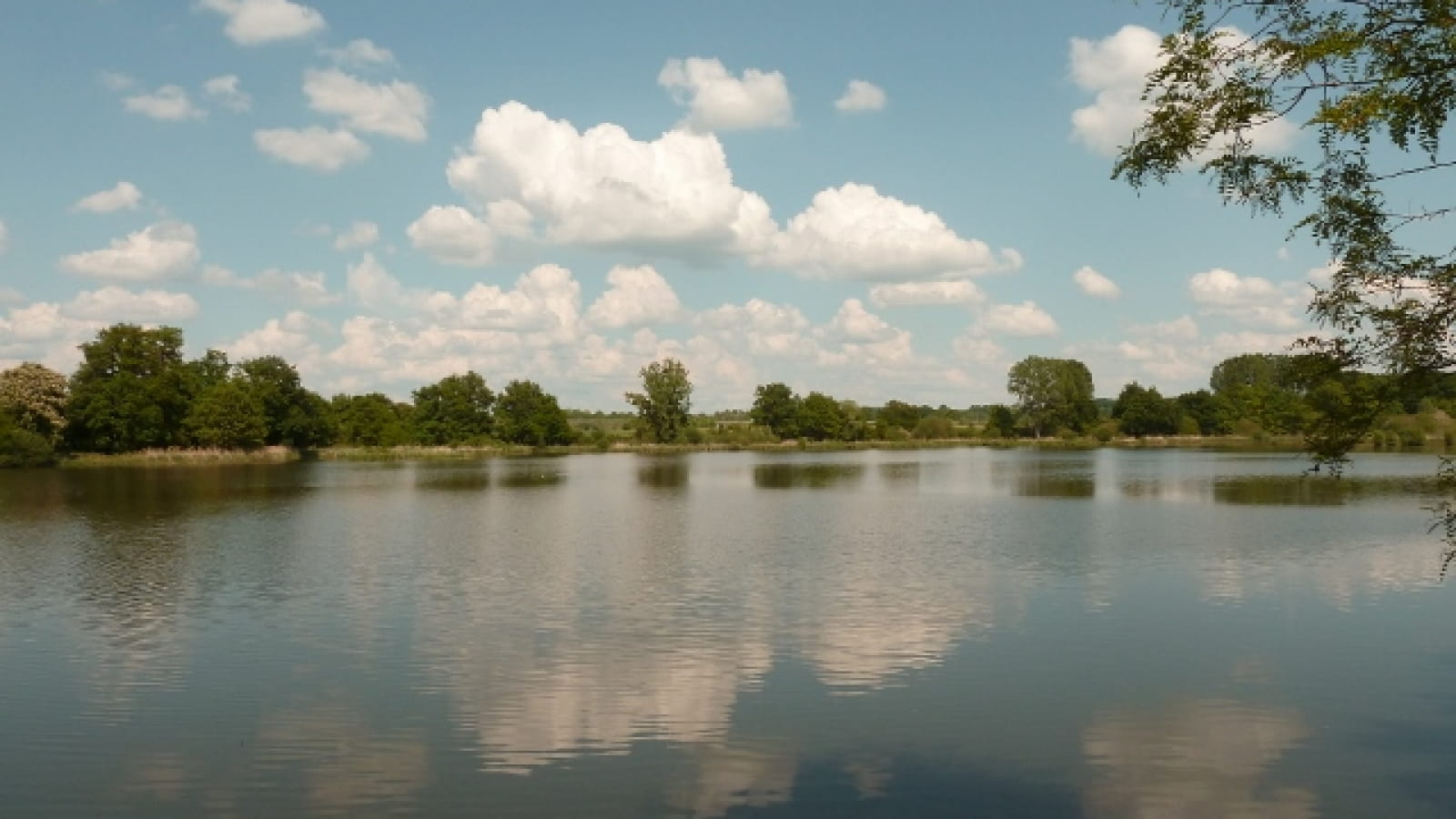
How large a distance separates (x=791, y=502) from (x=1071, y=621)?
3159 centimetres

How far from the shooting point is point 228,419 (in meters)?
103

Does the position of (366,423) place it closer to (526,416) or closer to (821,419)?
(526,416)

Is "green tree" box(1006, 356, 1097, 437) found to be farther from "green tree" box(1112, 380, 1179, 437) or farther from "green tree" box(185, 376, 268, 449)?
"green tree" box(185, 376, 268, 449)

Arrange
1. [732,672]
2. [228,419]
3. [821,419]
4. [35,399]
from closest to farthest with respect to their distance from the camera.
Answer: [732,672] < [35,399] < [228,419] < [821,419]

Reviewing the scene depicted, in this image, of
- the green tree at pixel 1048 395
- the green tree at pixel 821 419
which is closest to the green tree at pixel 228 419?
the green tree at pixel 821 419

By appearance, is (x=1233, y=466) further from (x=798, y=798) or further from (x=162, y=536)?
(x=798, y=798)

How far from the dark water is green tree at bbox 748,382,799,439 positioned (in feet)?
426

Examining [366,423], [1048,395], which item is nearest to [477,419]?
[366,423]

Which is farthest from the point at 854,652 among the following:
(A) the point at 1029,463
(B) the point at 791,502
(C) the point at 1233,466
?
(A) the point at 1029,463

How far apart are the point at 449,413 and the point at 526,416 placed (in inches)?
440

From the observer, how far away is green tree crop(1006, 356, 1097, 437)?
17600 cm

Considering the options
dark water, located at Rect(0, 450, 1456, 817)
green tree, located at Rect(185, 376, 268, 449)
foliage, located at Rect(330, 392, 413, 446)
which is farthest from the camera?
foliage, located at Rect(330, 392, 413, 446)

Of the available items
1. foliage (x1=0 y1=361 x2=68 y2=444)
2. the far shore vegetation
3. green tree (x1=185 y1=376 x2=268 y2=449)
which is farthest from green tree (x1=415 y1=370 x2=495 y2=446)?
foliage (x1=0 y1=361 x2=68 y2=444)

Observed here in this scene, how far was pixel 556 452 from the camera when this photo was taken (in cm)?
14788
